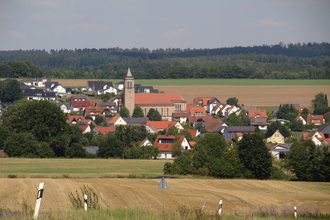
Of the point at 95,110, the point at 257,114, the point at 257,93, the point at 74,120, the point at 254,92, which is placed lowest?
the point at 74,120

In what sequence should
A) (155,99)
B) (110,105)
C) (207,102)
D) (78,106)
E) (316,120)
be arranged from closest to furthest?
(316,120) < (78,106) < (110,105) < (155,99) < (207,102)

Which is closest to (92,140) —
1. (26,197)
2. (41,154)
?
(41,154)

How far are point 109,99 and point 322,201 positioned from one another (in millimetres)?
108522

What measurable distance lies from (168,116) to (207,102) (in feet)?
60.6

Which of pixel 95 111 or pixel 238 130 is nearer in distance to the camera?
pixel 238 130

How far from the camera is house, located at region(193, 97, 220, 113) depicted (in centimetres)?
12662

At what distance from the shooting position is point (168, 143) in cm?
6231

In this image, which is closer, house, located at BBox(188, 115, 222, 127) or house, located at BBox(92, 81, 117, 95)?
house, located at BBox(188, 115, 222, 127)

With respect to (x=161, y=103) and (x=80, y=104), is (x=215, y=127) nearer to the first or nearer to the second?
(x=161, y=103)

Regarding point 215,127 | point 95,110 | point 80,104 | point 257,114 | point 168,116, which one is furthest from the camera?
point 168,116

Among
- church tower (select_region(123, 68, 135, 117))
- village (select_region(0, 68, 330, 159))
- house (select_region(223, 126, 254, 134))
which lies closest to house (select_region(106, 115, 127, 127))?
village (select_region(0, 68, 330, 159))

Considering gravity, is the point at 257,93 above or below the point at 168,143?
above

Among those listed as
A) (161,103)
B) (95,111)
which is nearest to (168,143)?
(95,111)

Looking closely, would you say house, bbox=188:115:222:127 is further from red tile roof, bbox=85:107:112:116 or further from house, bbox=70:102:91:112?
house, bbox=70:102:91:112
